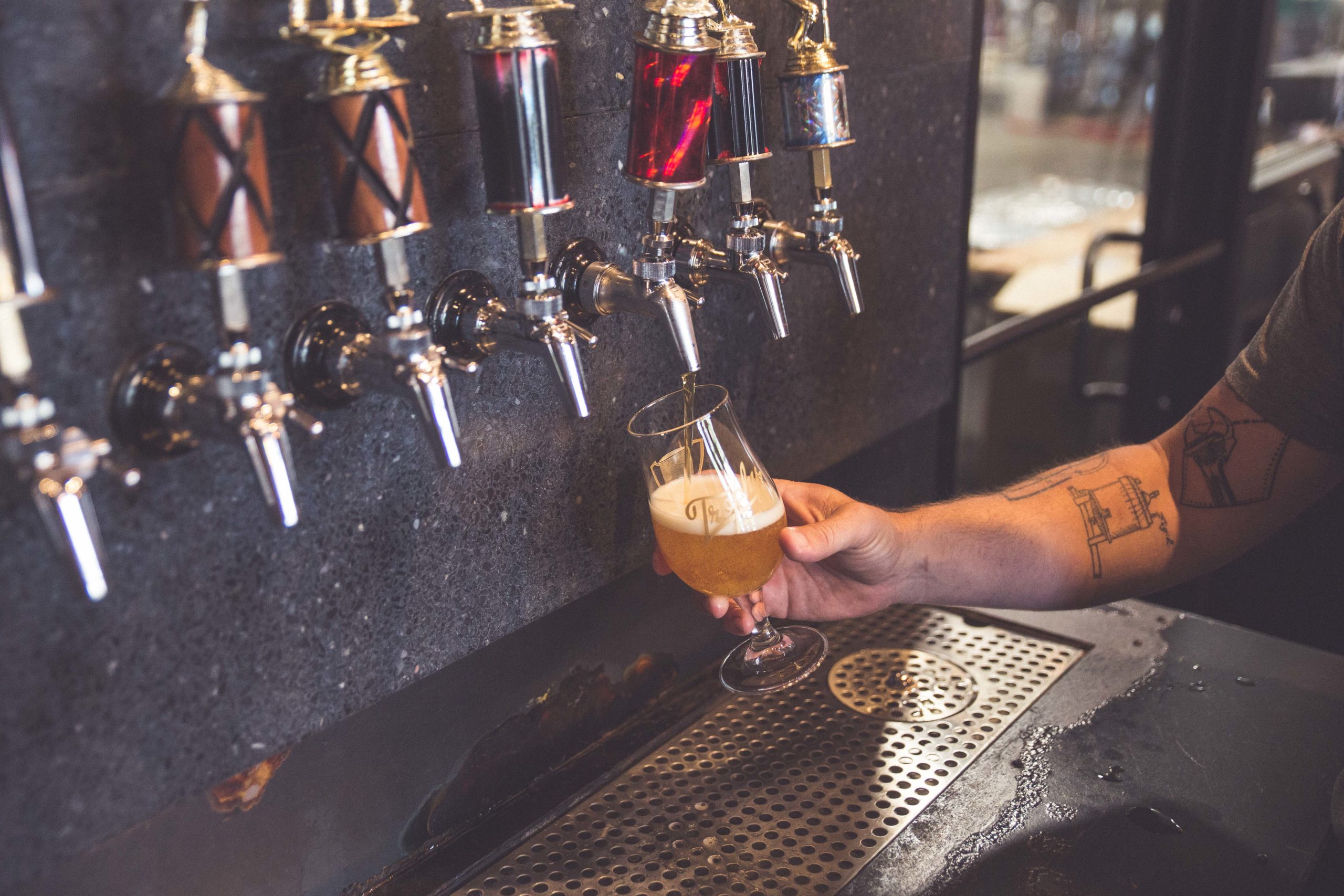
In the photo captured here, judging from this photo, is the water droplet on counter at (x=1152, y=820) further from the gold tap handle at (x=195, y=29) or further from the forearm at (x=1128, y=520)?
the gold tap handle at (x=195, y=29)

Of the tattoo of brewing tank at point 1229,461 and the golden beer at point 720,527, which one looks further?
the tattoo of brewing tank at point 1229,461

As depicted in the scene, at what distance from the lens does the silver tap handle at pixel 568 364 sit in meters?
0.89

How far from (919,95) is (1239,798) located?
0.94 m

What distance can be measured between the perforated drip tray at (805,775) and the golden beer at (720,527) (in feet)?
0.69

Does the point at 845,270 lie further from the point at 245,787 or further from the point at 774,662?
the point at 245,787

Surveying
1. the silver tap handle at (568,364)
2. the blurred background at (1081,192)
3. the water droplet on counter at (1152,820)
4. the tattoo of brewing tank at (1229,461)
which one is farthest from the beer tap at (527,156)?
the blurred background at (1081,192)

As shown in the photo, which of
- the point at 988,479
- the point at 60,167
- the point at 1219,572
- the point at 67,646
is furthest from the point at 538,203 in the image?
the point at 988,479

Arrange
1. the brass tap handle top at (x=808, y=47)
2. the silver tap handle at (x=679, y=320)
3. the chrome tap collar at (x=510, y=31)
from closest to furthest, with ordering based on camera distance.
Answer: the chrome tap collar at (x=510, y=31) < the silver tap handle at (x=679, y=320) < the brass tap handle top at (x=808, y=47)

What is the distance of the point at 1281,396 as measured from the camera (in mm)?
1314

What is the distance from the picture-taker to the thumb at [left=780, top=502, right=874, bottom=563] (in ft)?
3.57

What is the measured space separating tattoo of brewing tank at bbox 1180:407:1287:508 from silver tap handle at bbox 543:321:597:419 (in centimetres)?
84

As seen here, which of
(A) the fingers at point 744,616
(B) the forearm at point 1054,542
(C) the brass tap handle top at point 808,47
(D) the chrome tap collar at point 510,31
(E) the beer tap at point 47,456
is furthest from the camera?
(B) the forearm at point 1054,542

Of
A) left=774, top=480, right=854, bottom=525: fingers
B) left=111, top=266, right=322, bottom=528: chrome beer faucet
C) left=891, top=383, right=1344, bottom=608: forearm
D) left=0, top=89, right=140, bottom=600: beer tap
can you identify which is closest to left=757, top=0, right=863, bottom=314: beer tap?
left=774, top=480, right=854, bottom=525: fingers

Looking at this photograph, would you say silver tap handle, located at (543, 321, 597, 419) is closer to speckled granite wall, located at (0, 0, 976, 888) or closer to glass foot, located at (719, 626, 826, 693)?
speckled granite wall, located at (0, 0, 976, 888)
